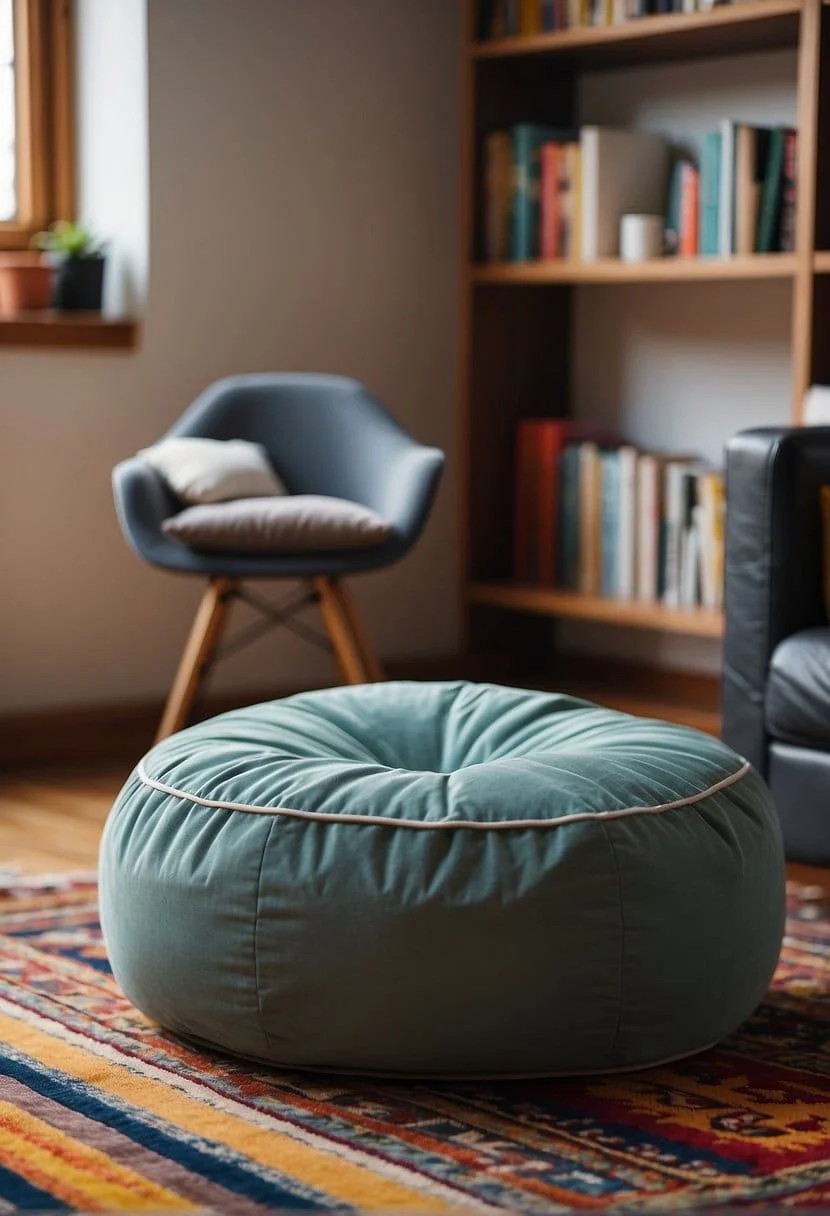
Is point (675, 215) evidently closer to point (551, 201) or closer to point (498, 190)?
Result: point (551, 201)

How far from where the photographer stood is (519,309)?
4762 millimetres

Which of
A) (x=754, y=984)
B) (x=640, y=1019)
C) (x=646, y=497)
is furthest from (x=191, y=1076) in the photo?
(x=646, y=497)

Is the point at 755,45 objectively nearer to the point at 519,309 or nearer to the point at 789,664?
the point at 519,309

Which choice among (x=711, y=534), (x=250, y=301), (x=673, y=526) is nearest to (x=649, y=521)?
(x=673, y=526)

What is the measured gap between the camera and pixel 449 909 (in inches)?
79.6

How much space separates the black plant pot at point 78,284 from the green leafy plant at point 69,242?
17mm

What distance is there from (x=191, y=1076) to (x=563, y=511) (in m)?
2.66

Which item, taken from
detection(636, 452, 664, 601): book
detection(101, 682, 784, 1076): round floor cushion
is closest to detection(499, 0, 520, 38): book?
detection(636, 452, 664, 601): book

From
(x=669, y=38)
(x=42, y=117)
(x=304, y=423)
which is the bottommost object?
(x=304, y=423)

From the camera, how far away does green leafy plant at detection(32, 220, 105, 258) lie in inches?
166

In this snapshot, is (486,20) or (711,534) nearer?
(711,534)

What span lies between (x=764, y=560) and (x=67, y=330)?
1783mm

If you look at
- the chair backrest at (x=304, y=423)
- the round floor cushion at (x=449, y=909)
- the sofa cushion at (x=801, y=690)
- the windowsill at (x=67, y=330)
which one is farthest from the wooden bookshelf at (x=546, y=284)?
the round floor cushion at (x=449, y=909)

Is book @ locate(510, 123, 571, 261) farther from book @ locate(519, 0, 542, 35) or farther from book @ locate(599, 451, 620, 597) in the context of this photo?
book @ locate(599, 451, 620, 597)
